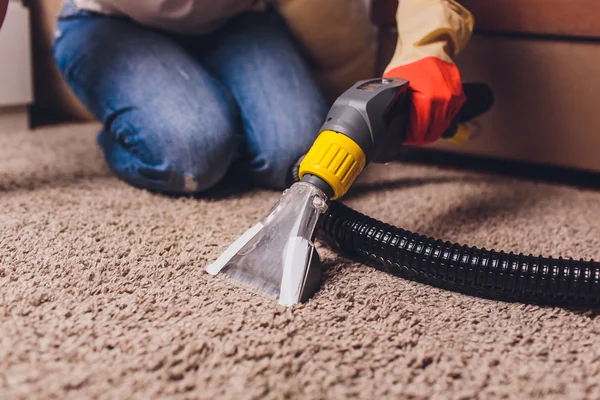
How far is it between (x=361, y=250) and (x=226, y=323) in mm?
186

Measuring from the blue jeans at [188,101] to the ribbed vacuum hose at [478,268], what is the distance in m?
0.31

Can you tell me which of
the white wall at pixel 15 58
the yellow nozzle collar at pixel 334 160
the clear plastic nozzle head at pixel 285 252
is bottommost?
the white wall at pixel 15 58

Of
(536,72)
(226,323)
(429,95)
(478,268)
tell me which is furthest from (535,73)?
(226,323)

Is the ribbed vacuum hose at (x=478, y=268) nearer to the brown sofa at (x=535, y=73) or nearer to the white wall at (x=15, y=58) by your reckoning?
the brown sofa at (x=535, y=73)

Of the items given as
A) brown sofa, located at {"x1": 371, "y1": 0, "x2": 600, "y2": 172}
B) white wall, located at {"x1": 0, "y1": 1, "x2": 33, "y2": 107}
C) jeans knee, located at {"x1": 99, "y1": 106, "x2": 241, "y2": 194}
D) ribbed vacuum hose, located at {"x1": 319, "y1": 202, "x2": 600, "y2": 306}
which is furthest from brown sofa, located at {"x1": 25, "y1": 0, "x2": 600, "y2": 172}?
white wall, located at {"x1": 0, "y1": 1, "x2": 33, "y2": 107}

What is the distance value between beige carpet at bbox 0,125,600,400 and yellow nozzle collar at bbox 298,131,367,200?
0.37 ft

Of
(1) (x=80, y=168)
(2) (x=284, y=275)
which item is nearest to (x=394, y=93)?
(2) (x=284, y=275)

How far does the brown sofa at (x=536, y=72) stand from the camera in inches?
34.7

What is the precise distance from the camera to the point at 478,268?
0.54 meters

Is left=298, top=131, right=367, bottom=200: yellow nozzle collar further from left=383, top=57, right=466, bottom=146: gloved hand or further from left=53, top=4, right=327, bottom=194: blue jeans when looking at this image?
left=53, top=4, right=327, bottom=194: blue jeans

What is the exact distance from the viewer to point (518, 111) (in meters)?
0.97

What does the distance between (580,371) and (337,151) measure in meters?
0.29

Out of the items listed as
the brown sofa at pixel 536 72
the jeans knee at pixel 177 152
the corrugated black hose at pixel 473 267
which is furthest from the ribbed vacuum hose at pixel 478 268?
the brown sofa at pixel 536 72

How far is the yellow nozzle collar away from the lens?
0.55 metres
